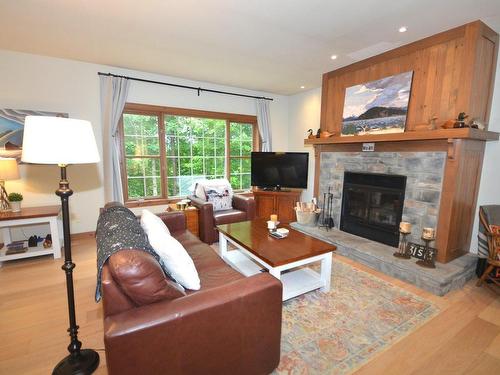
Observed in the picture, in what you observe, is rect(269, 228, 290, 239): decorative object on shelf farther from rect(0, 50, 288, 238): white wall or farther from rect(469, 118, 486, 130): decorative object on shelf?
rect(0, 50, 288, 238): white wall

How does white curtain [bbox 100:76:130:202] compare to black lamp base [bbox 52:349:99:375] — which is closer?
black lamp base [bbox 52:349:99:375]

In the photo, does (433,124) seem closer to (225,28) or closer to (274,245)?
(274,245)

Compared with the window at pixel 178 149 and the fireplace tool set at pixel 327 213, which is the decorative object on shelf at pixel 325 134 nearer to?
the fireplace tool set at pixel 327 213

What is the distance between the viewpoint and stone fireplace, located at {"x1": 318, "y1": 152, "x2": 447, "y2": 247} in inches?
108

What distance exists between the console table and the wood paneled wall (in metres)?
4.50

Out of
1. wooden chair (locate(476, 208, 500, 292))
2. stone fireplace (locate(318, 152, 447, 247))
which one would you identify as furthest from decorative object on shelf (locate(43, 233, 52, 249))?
wooden chair (locate(476, 208, 500, 292))

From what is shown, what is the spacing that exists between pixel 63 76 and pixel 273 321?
13.6 ft

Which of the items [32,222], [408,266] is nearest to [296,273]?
[408,266]

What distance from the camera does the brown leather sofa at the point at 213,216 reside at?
355 cm

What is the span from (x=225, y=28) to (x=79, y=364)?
307cm

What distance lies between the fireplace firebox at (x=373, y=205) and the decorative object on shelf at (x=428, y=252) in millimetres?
420

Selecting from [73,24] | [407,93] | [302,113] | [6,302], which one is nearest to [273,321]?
[6,302]

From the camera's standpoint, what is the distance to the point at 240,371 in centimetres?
134

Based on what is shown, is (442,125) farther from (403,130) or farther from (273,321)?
(273,321)
